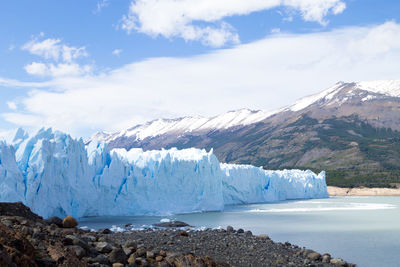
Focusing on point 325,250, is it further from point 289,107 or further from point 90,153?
point 289,107

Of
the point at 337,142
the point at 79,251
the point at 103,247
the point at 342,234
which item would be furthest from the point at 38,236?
the point at 337,142

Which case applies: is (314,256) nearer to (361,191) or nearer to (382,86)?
(361,191)

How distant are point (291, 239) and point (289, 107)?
185m

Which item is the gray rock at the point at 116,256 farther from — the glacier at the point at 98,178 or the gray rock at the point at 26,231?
the glacier at the point at 98,178

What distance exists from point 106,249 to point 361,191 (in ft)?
187

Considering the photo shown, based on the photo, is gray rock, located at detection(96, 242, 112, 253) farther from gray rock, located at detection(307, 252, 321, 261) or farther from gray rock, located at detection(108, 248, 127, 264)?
gray rock, located at detection(307, 252, 321, 261)

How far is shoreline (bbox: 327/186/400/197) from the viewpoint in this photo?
183 feet

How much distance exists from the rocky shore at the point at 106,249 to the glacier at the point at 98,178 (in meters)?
7.14

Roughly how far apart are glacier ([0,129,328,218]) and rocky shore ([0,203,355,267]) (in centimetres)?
714

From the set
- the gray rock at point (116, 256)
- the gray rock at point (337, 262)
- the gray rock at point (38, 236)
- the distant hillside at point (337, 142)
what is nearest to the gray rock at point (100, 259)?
the gray rock at point (116, 256)

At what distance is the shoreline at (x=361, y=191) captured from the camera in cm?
5578

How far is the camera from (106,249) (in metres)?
6.38

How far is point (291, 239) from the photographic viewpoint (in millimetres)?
16359

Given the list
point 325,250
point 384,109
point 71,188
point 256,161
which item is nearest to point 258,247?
point 325,250
